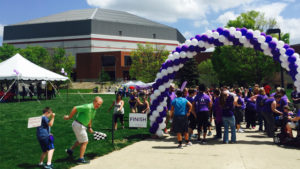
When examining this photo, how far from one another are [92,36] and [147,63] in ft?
109

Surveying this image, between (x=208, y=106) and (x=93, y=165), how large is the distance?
449 cm

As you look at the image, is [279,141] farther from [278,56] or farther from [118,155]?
[118,155]

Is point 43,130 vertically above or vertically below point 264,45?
below

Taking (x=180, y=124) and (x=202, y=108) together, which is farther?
(x=202, y=108)

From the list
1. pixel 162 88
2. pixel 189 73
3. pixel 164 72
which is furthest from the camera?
pixel 189 73

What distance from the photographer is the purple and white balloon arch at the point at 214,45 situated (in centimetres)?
916

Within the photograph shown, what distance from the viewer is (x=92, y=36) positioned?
82.8 meters

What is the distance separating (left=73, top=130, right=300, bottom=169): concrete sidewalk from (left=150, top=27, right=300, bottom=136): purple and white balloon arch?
4.92 ft

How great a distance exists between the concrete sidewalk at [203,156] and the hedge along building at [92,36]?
232 feet

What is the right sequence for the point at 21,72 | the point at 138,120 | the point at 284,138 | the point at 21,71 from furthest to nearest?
the point at 21,71 → the point at 21,72 → the point at 138,120 → the point at 284,138

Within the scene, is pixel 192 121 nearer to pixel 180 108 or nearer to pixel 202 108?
pixel 202 108

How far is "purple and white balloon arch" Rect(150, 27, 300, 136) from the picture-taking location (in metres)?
9.16

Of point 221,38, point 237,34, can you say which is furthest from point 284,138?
point 221,38

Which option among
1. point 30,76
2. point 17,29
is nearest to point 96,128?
point 30,76
